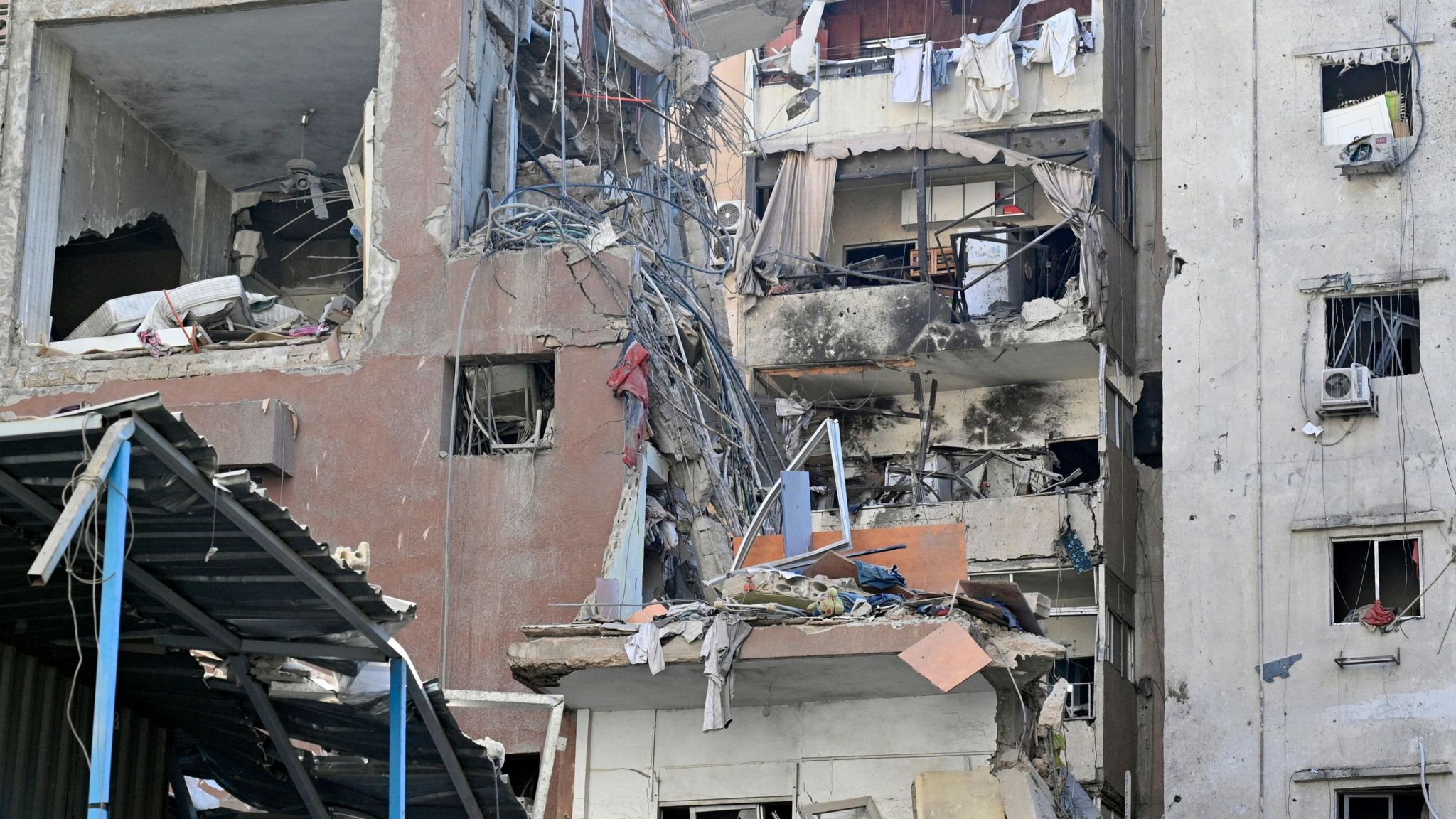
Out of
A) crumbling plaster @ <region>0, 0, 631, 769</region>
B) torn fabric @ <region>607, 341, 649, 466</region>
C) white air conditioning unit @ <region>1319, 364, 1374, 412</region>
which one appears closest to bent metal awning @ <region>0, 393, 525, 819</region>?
crumbling plaster @ <region>0, 0, 631, 769</region>

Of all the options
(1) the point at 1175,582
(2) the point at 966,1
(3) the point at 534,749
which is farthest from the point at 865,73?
(3) the point at 534,749

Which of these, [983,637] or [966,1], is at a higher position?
[966,1]

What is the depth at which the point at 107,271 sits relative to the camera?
20047 millimetres

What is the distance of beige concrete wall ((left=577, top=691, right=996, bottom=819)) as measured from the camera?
531 inches

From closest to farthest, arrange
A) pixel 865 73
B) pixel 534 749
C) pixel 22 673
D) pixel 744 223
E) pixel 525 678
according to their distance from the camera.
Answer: pixel 22 673 < pixel 525 678 < pixel 534 749 < pixel 744 223 < pixel 865 73

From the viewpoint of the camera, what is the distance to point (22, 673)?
9.43 metres

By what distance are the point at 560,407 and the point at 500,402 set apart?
92cm

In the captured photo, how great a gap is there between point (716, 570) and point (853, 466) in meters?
13.2

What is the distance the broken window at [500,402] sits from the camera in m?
17.0

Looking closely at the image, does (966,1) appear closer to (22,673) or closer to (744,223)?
(744,223)

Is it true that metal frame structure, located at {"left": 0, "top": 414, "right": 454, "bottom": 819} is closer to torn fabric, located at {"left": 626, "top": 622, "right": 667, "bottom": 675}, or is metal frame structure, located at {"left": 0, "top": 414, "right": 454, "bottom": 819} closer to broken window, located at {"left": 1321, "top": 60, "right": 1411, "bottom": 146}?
torn fabric, located at {"left": 626, "top": 622, "right": 667, "bottom": 675}

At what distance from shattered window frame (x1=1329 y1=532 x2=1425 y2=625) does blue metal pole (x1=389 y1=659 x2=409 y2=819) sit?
17.8 m

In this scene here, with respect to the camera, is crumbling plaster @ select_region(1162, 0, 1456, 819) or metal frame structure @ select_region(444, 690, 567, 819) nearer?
metal frame structure @ select_region(444, 690, 567, 819)

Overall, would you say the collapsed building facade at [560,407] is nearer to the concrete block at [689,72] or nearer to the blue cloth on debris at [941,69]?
the concrete block at [689,72]
